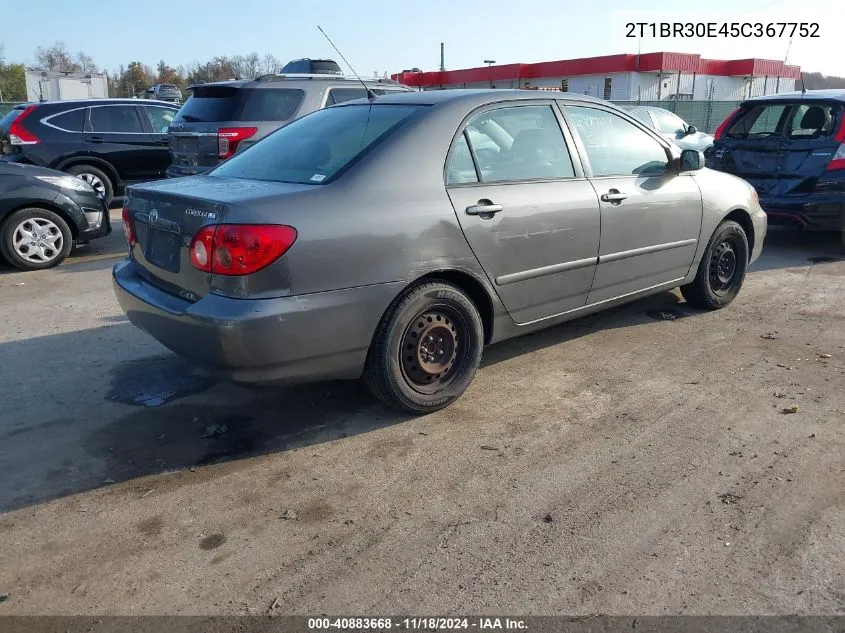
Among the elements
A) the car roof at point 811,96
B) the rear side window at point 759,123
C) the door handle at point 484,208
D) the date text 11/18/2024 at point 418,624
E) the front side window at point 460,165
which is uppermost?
the car roof at point 811,96

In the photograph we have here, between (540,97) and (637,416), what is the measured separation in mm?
2041

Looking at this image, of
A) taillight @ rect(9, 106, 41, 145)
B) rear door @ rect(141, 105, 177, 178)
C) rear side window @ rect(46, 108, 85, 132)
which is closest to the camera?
taillight @ rect(9, 106, 41, 145)

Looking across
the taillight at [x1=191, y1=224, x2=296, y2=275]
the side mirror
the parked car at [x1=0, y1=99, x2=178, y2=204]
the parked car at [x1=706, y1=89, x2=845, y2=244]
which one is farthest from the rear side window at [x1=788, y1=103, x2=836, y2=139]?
the parked car at [x1=0, y1=99, x2=178, y2=204]

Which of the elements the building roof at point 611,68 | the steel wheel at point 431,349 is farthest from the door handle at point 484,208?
the building roof at point 611,68

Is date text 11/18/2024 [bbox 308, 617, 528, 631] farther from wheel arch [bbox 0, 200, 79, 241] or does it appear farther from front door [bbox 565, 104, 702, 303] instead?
wheel arch [bbox 0, 200, 79, 241]

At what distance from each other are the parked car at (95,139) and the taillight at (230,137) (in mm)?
3975

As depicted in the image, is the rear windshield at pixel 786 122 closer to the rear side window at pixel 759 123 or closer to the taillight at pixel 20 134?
the rear side window at pixel 759 123

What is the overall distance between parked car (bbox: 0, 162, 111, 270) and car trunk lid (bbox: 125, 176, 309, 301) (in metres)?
4.19

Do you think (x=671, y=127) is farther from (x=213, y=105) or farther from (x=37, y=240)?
(x=37, y=240)

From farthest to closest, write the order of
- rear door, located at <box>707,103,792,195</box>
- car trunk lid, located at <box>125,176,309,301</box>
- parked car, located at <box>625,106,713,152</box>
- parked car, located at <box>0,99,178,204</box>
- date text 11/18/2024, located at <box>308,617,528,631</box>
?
parked car, located at <box>625,106,713,152</box> < parked car, located at <box>0,99,178,204</box> < rear door, located at <box>707,103,792,195</box> < car trunk lid, located at <box>125,176,309,301</box> < date text 11/18/2024, located at <box>308,617,528,631</box>

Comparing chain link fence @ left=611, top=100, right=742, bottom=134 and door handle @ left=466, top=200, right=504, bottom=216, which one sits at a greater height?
chain link fence @ left=611, top=100, right=742, bottom=134

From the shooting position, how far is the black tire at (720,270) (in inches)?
225

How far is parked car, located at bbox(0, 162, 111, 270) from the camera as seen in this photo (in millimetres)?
7500

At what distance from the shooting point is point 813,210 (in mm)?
7832
